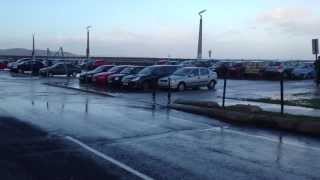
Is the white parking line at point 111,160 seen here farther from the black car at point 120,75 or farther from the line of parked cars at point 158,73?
the black car at point 120,75

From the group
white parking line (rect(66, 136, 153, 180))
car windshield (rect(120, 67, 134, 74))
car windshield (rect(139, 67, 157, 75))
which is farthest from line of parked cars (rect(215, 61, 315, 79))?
white parking line (rect(66, 136, 153, 180))

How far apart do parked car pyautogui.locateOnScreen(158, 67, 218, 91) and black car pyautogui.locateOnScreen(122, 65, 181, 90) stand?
1057 mm

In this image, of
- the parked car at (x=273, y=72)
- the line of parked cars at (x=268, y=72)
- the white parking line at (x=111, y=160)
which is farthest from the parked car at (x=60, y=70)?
the white parking line at (x=111, y=160)

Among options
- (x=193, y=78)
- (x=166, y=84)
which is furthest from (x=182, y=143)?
(x=193, y=78)

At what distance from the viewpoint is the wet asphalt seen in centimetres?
1004

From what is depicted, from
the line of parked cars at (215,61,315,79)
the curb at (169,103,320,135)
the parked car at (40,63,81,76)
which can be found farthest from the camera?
the parked car at (40,63,81,76)

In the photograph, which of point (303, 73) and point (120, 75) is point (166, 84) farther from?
point (303, 73)

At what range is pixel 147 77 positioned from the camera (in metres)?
39.7

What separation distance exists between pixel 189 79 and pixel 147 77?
114 inches

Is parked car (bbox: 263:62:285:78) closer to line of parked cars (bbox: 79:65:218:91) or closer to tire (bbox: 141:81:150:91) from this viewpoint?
line of parked cars (bbox: 79:65:218:91)

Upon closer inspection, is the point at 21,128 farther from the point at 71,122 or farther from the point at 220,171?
the point at 220,171

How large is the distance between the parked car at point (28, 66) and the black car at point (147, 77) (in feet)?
112

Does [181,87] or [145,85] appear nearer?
[181,87]

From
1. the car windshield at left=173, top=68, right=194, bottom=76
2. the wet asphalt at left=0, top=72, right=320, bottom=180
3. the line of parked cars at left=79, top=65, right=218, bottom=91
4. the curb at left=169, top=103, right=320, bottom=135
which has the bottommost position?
the wet asphalt at left=0, top=72, right=320, bottom=180
